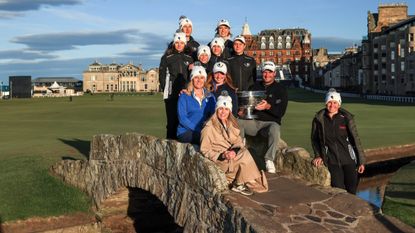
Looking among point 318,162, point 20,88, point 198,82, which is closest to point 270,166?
point 318,162

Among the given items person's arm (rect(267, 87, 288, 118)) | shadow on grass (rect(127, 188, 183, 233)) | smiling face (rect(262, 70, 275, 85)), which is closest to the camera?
person's arm (rect(267, 87, 288, 118))

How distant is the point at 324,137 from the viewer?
9609 millimetres

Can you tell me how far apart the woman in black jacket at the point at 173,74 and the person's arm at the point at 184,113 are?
75.3 inches

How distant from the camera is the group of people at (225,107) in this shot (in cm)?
873

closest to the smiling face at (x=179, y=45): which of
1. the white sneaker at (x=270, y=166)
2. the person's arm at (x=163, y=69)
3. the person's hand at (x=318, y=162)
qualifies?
the person's arm at (x=163, y=69)

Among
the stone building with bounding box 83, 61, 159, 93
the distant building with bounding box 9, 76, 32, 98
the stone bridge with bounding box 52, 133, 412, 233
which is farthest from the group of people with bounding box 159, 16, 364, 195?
the stone building with bounding box 83, 61, 159, 93

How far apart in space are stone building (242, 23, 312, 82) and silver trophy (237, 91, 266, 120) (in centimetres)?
16926

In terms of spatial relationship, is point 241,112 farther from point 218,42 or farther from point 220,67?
point 218,42

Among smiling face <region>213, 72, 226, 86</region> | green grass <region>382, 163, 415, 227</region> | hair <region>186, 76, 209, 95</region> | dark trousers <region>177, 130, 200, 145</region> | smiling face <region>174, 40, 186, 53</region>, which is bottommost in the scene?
green grass <region>382, 163, 415, 227</region>

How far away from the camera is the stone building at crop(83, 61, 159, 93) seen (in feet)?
643

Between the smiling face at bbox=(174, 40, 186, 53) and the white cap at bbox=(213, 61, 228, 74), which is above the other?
the smiling face at bbox=(174, 40, 186, 53)

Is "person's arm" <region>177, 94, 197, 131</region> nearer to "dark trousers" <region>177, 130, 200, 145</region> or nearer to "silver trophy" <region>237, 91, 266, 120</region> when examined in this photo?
"dark trousers" <region>177, 130, 200, 145</region>

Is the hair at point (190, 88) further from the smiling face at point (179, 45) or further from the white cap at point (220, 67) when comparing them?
the smiling face at point (179, 45)

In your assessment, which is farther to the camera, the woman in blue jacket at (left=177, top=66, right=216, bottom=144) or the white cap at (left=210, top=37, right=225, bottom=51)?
the white cap at (left=210, top=37, right=225, bottom=51)
